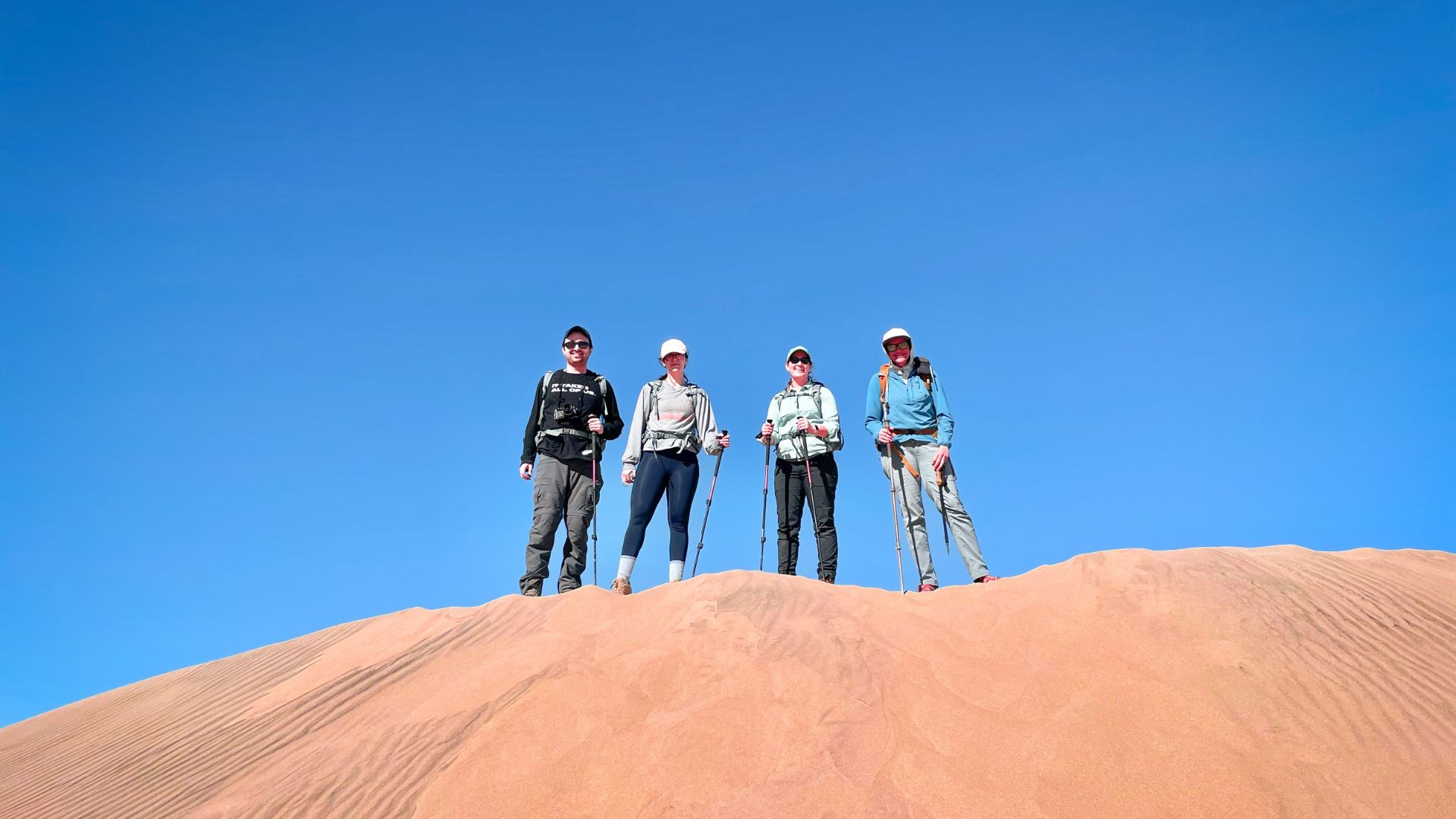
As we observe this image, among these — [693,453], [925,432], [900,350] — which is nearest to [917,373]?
[900,350]

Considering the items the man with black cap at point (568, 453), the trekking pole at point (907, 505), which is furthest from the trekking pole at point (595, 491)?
the trekking pole at point (907, 505)

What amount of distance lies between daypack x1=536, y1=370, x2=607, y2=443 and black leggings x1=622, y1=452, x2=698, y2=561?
71 cm

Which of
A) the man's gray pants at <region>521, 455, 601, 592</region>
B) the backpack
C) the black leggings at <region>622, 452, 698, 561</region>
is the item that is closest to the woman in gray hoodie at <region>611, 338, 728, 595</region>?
the black leggings at <region>622, 452, 698, 561</region>

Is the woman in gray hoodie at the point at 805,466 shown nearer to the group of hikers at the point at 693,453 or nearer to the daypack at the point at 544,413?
the group of hikers at the point at 693,453

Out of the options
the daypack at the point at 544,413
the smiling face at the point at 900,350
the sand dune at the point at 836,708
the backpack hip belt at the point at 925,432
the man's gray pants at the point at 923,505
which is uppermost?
the smiling face at the point at 900,350

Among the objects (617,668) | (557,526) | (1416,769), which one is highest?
(557,526)

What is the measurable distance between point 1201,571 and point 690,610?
12.4 ft

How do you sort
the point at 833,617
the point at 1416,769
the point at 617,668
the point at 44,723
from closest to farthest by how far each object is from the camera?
1. the point at 1416,769
2. the point at 617,668
3. the point at 833,617
4. the point at 44,723

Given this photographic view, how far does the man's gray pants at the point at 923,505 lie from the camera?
7.42 m

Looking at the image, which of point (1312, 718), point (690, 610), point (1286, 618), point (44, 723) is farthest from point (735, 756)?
point (44, 723)

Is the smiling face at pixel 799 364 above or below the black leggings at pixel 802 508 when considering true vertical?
above

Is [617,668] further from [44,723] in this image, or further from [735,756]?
[44,723]

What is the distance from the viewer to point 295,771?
430 centimetres

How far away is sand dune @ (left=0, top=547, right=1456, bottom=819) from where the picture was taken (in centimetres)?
385
